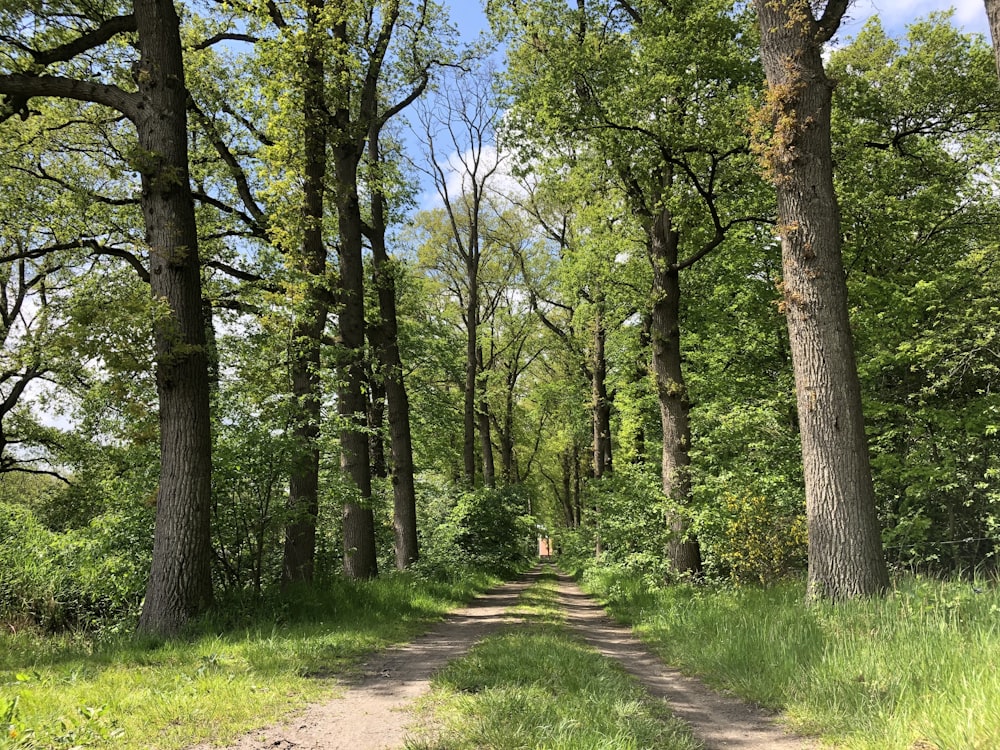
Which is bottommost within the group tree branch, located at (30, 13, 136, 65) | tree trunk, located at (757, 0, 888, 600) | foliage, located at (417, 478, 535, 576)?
foliage, located at (417, 478, 535, 576)

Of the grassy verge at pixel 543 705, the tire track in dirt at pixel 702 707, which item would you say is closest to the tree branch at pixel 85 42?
the grassy verge at pixel 543 705

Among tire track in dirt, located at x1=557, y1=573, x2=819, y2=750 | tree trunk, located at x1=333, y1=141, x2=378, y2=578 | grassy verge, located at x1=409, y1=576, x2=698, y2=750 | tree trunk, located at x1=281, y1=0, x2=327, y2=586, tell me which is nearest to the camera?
grassy verge, located at x1=409, y1=576, x2=698, y2=750

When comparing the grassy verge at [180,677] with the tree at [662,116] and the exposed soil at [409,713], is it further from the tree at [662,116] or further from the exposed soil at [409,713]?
the tree at [662,116]

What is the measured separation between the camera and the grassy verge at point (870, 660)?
3328mm

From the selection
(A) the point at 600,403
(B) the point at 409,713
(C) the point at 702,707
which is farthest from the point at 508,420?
(B) the point at 409,713

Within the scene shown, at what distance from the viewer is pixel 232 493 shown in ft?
27.6

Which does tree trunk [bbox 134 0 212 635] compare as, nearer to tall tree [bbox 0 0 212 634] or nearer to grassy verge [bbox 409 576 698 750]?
tall tree [bbox 0 0 212 634]

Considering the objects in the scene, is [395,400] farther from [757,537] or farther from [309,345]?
[757,537]

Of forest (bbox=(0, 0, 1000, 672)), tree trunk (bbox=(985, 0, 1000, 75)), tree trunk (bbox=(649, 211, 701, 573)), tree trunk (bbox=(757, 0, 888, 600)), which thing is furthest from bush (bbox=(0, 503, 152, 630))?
tree trunk (bbox=(985, 0, 1000, 75))

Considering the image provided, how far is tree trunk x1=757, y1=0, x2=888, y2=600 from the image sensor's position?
6348 mm

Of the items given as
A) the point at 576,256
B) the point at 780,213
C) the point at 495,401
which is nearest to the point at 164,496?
the point at 780,213

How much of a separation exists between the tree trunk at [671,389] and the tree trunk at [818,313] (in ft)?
15.2

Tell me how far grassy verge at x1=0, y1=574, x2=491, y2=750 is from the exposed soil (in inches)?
10.2

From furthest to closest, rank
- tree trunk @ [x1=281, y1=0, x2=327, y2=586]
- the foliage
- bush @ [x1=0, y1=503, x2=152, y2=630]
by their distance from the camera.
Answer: the foliage → tree trunk @ [x1=281, y1=0, x2=327, y2=586] → bush @ [x1=0, y1=503, x2=152, y2=630]
